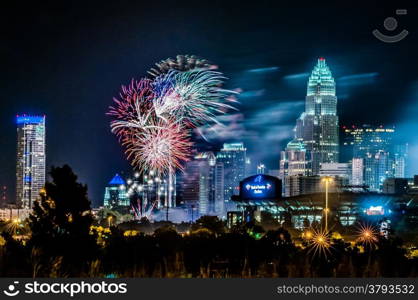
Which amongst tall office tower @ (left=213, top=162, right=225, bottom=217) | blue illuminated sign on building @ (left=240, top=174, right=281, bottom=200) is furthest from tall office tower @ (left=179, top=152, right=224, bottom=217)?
blue illuminated sign on building @ (left=240, top=174, right=281, bottom=200)

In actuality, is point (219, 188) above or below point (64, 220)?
above

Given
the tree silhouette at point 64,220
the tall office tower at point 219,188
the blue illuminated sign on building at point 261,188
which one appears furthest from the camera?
the tall office tower at point 219,188

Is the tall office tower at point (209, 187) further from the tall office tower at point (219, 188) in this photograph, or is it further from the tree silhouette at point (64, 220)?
the tree silhouette at point (64, 220)

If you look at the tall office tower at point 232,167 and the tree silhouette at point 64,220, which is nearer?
the tree silhouette at point 64,220

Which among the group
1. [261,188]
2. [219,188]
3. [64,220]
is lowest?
[64,220]

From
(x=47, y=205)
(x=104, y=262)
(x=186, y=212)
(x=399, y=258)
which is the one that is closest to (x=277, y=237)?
(x=399, y=258)

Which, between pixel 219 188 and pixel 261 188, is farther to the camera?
pixel 219 188

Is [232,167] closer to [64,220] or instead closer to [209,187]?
[209,187]

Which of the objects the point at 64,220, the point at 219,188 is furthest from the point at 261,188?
the point at 219,188

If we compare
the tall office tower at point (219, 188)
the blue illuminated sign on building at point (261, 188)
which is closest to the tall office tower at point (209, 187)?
the tall office tower at point (219, 188)
